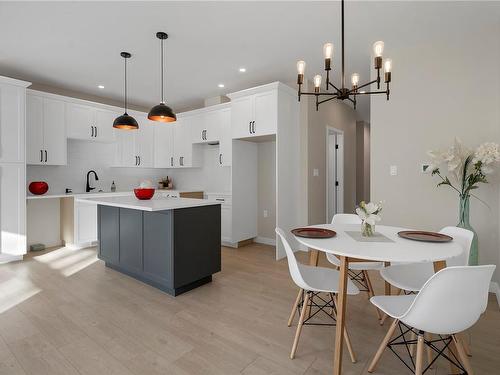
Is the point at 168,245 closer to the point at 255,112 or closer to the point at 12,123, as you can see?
the point at 255,112

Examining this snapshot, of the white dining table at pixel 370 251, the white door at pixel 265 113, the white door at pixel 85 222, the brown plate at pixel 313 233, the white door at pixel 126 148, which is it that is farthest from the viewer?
the white door at pixel 126 148

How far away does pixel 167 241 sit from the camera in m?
2.74

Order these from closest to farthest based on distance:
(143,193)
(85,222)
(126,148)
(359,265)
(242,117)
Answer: (359,265) → (143,193) → (242,117) → (85,222) → (126,148)

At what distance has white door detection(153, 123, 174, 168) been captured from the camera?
5820mm

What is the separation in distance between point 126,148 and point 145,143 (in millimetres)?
409

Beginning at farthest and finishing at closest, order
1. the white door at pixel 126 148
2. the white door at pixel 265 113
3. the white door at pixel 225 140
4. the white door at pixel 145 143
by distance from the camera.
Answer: the white door at pixel 145 143, the white door at pixel 126 148, the white door at pixel 225 140, the white door at pixel 265 113

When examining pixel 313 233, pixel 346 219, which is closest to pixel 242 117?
pixel 346 219

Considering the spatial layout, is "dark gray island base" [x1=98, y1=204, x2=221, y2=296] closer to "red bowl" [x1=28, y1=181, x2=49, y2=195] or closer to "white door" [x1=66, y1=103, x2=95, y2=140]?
"red bowl" [x1=28, y1=181, x2=49, y2=195]

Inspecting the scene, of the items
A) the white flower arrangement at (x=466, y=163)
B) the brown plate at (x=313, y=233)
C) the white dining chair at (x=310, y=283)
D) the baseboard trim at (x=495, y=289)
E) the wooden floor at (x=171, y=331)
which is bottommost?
the wooden floor at (x=171, y=331)

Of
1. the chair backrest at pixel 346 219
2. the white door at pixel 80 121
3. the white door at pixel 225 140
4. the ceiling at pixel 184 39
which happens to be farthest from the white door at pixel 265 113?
the white door at pixel 80 121

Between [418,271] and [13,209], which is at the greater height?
[13,209]

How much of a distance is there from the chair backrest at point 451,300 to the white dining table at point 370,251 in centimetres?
19

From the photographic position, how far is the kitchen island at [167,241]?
274 centimetres

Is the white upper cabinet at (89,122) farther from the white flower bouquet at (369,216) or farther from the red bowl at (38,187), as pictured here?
the white flower bouquet at (369,216)
